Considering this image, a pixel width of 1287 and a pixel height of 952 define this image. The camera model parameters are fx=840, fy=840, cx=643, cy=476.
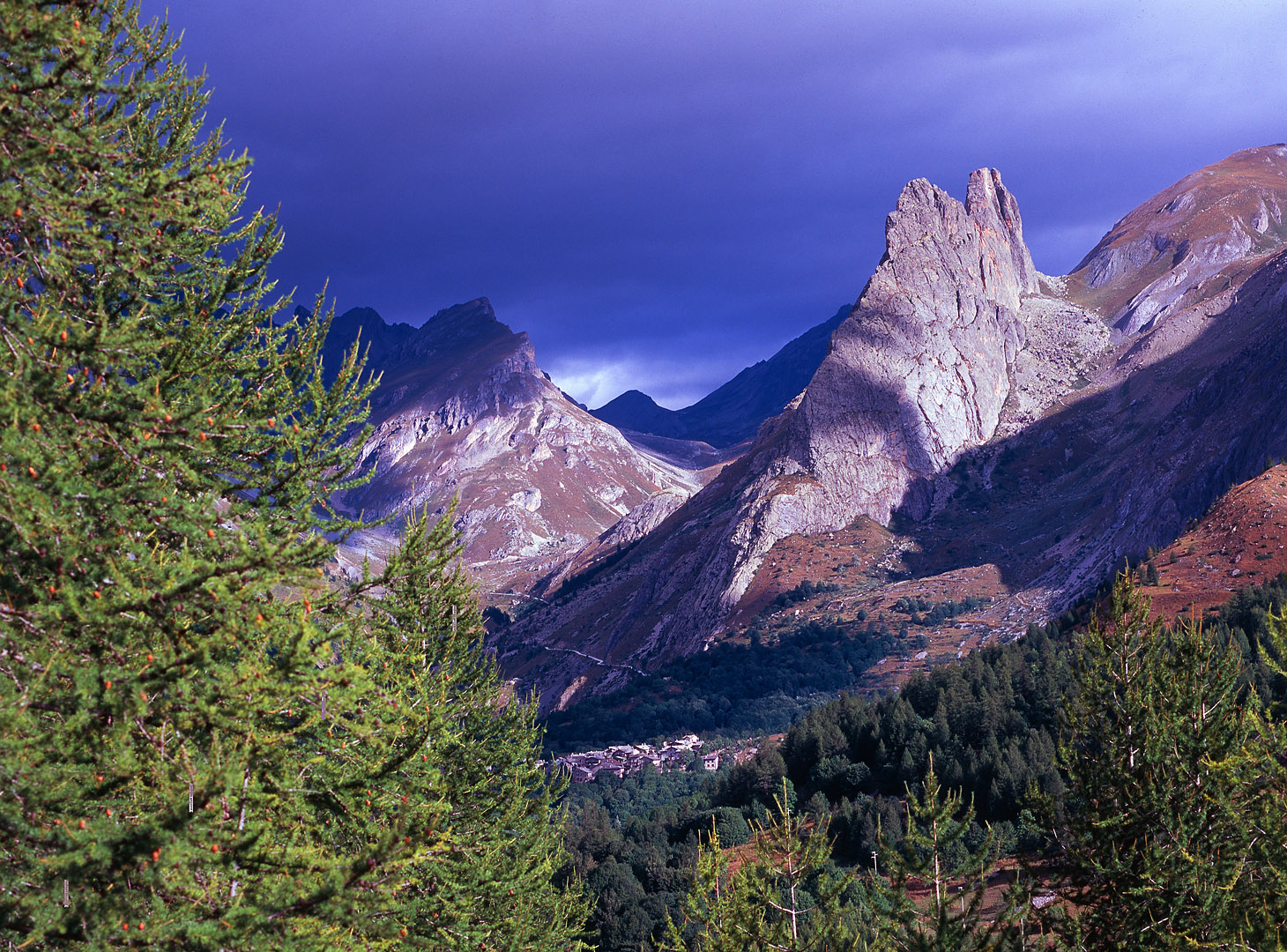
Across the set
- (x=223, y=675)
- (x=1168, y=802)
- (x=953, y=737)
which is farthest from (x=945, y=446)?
(x=223, y=675)

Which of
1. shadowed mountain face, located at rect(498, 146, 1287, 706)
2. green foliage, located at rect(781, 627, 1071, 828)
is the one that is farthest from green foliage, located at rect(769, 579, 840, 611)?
green foliage, located at rect(781, 627, 1071, 828)

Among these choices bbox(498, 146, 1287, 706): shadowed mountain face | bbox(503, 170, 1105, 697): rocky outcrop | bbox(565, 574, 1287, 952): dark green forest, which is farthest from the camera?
bbox(503, 170, 1105, 697): rocky outcrop

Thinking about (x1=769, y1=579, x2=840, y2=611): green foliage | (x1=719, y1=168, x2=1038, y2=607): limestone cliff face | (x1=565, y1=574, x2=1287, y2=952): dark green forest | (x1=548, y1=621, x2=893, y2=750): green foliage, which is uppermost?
(x1=719, y1=168, x2=1038, y2=607): limestone cliff face

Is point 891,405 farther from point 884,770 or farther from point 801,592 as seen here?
point 884,770

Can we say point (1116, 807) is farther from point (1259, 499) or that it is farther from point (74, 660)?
point (1259, 499)

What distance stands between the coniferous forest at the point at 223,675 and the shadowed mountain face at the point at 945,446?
12884 cm

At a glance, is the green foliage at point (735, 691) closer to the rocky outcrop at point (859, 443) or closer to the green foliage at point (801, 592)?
the green foliage at point (801, 592)

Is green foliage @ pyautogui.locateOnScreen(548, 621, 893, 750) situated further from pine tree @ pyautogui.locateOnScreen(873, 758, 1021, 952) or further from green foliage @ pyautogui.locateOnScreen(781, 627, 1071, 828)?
pine tree @ pyautogui.locateOnScreen(873, 758, 1021, 952)

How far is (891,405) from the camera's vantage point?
17712cm

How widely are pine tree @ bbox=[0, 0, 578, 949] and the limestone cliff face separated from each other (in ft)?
502

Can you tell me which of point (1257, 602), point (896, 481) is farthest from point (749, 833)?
point (896, 481)

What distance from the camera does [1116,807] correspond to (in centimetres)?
1548

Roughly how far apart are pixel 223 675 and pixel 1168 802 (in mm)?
15258

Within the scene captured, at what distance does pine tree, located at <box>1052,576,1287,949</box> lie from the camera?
13695mm
